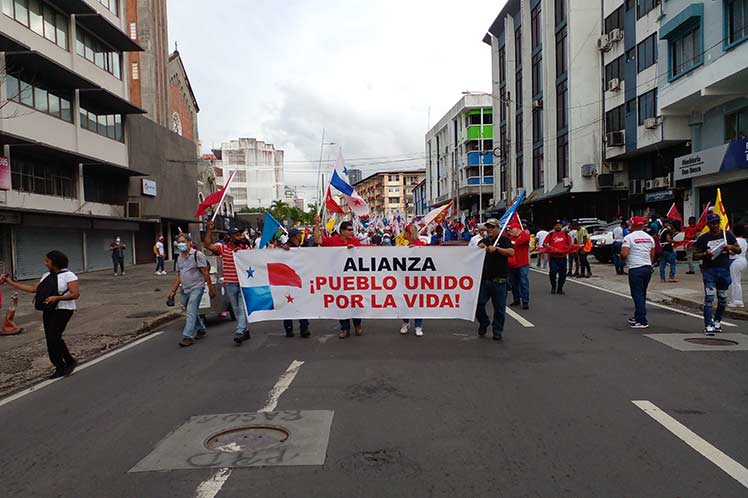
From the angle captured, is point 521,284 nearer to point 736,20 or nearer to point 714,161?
point 714,161

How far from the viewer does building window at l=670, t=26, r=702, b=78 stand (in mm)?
24031

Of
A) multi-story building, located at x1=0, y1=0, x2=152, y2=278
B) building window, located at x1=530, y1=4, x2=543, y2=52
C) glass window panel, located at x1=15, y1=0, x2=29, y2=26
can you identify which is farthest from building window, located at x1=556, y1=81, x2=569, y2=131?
glass window panel, located at x1=15, y1=0, x2=29, y2=26

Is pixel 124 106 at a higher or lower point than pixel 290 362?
higher

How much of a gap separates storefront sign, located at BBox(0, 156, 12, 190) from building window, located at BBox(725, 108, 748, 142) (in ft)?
89.0

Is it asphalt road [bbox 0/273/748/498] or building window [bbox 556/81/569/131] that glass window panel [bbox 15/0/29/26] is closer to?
asphalt road [bbox 0/273/748/498]

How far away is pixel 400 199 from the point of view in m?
138

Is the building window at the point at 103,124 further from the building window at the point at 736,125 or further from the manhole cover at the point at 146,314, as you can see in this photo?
the building window at the point at 736,125

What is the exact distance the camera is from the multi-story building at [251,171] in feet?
339

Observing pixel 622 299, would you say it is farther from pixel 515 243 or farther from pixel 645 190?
pixel 645 190

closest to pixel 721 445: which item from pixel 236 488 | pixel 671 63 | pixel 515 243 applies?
pixel 236 488

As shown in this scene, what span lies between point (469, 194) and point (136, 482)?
65.1m

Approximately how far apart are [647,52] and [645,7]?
2.28 m

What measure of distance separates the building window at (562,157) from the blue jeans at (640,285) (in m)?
31.5

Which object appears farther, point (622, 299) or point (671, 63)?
point (671, 63)
